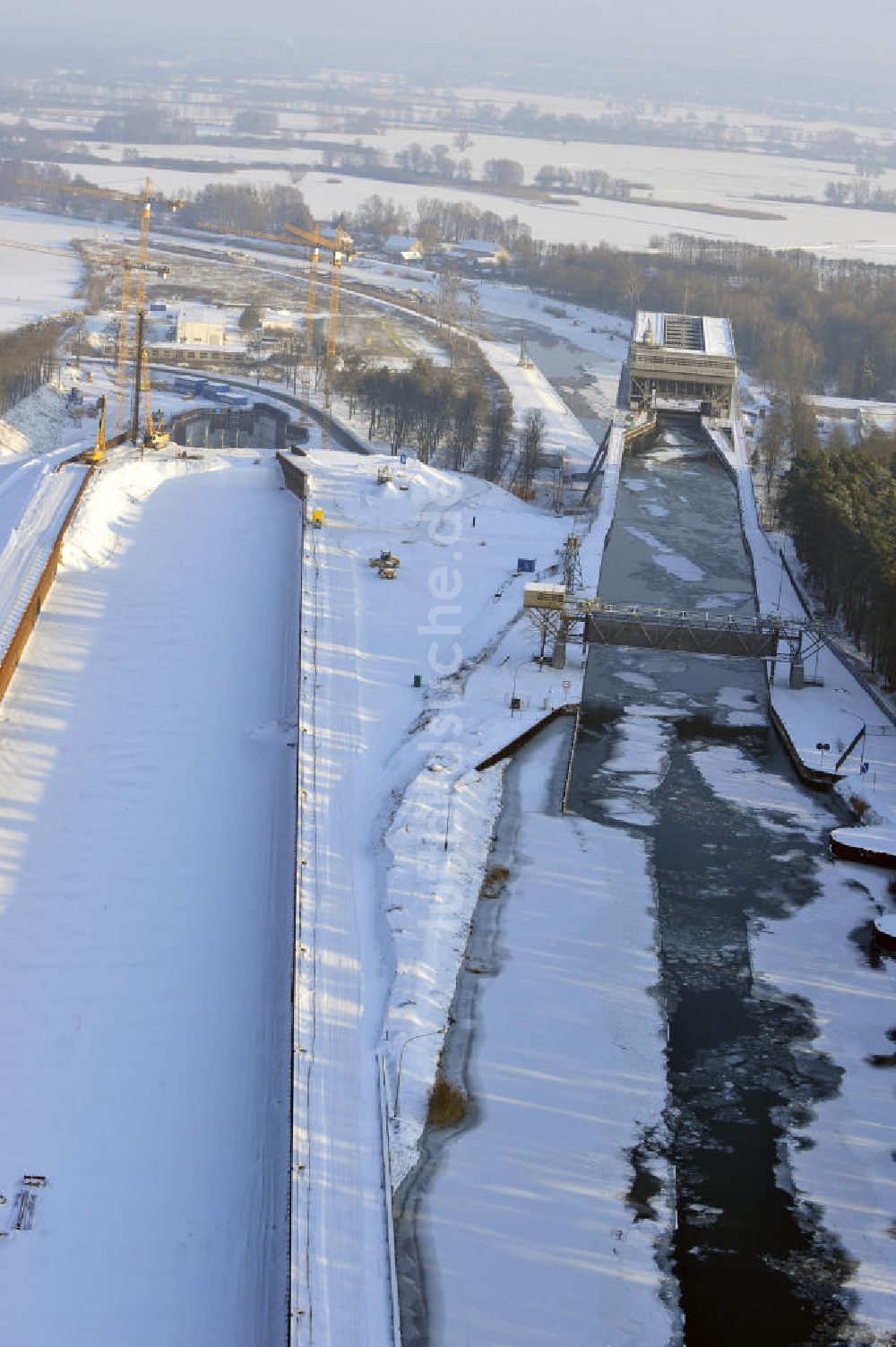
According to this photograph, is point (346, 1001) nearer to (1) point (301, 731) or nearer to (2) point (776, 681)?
(1) point (301, 731)

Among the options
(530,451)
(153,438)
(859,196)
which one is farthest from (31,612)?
(859,196)

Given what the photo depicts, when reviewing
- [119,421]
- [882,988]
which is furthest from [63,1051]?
[119,421]

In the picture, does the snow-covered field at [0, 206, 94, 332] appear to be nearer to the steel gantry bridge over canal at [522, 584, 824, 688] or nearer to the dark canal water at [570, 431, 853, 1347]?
the dark canal water at [570, 431, 853, 1347]

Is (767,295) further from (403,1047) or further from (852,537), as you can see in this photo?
(403,1047)

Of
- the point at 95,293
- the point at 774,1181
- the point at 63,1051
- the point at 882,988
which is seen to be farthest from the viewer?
the point at 95,293

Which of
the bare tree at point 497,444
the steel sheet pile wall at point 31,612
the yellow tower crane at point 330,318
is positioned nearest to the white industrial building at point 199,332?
the yellow tower crane at point 330,318

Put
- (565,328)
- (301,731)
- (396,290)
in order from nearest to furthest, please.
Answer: (301,731)
(565,328)
(396,290)

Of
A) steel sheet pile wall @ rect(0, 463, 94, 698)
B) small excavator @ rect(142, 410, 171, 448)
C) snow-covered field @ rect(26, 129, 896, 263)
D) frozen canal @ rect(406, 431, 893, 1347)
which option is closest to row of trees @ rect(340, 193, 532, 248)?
snow-covered field @ rect(26, 129, 896, 263)
